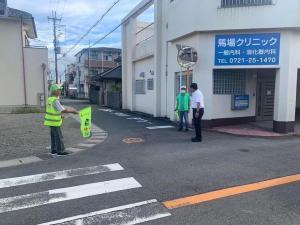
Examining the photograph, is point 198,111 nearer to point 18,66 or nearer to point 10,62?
point 18,66

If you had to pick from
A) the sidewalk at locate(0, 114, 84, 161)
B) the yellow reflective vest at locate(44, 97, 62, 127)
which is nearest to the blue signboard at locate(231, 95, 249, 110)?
the sidewalk at locate(0, 114, 84, 161)

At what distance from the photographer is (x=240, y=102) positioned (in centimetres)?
1261

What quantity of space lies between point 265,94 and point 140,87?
8721 mm

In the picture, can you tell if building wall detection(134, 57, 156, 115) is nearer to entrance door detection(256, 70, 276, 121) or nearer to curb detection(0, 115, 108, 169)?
entrance door detection(256, 70, 276, 121)

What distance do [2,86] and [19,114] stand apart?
1881mm

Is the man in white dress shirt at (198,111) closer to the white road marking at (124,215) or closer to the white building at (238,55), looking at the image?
the white building at (238,55)

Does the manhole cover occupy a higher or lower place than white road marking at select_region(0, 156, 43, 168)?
higher

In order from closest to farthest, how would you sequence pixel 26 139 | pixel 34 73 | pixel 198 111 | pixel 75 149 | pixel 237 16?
1. pixel 75 149
2. pixel 198 111
3. pixel 26 139
4. pixel 237 16
5. pixel 34 73

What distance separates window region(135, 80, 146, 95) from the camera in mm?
19359

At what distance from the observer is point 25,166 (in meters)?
7.05

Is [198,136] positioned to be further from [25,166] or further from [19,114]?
[19,114]

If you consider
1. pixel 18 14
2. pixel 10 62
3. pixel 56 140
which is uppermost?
pixel 18 14

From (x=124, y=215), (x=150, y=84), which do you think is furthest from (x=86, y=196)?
(x=150, y=84)

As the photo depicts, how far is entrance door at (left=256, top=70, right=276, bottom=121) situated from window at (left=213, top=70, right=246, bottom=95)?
0.97 meters
